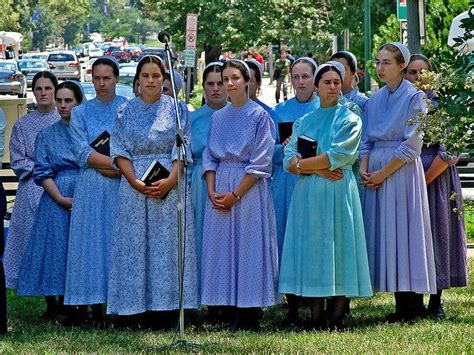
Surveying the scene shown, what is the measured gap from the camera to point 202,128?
11.1 meters

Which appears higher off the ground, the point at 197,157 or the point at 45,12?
the point at 45,12

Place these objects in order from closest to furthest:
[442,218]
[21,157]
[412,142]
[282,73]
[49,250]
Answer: [412,142]
[442,218]
[49,250]
[21,157]
[282,73]

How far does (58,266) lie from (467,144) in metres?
3.98

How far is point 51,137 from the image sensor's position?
11.1m

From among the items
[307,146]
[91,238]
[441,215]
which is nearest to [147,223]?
[91,238]

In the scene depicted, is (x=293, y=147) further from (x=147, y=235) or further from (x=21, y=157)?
(x=21, y=157)

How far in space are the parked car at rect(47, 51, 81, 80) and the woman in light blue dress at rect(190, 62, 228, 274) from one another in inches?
2435

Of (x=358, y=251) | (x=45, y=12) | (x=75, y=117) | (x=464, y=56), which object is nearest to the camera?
(x=464, y=56)

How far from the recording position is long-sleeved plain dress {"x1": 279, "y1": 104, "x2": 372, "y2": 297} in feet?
32.4

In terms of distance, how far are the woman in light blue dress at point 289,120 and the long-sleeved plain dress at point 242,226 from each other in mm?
681

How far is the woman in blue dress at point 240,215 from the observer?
10.1 meters

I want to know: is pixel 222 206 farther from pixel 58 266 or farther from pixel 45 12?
pixel 45 12

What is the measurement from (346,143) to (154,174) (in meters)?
1.47

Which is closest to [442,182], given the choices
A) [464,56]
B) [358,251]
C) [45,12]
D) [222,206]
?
[358,251]
